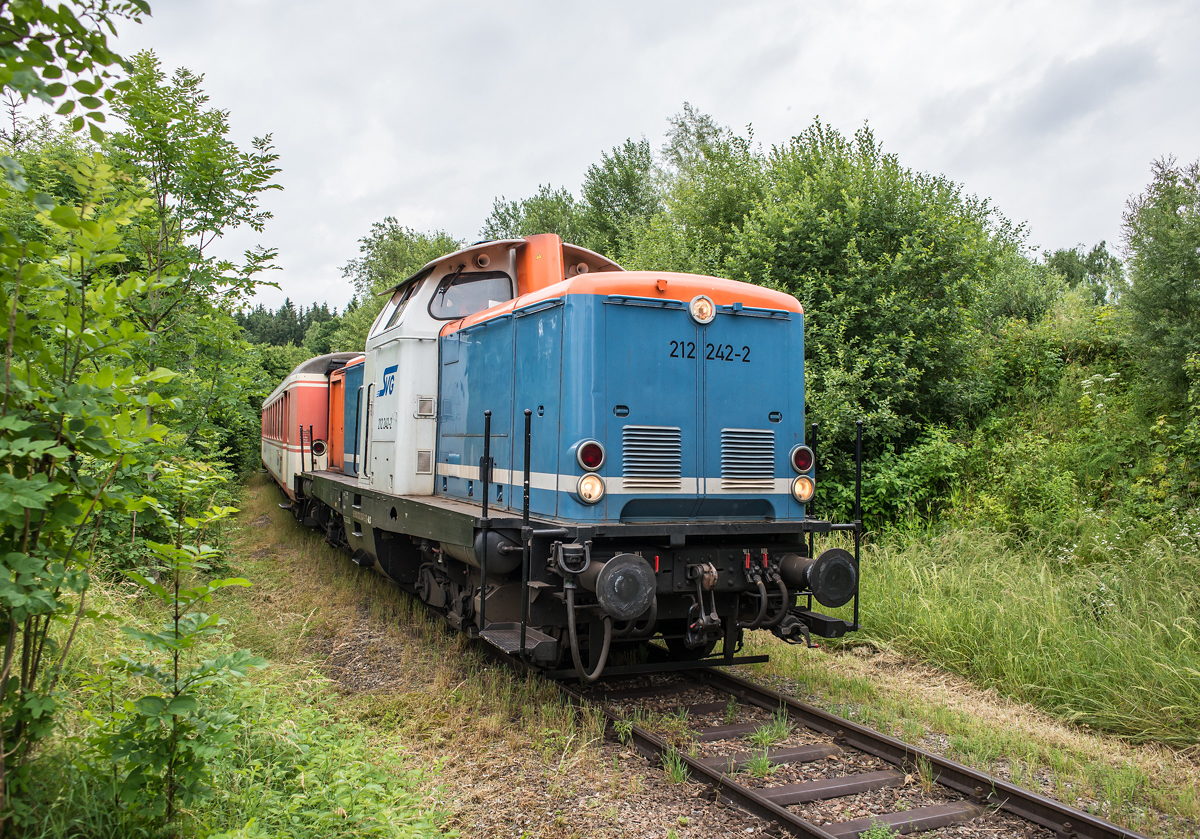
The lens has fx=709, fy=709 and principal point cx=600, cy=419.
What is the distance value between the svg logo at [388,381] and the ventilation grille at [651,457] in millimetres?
3056

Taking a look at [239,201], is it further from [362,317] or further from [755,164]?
[362,317]

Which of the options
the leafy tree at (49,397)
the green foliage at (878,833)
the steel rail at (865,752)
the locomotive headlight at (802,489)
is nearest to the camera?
the leafy tree at (49,397)

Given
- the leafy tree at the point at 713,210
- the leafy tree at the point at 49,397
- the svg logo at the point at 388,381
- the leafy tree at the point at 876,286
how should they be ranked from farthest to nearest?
the leafy tree at the point at 713,210 → the leafy tree at the point at 876,286 → the svg logo at the point at 388,381 → the leafy tree at the point at 49,397

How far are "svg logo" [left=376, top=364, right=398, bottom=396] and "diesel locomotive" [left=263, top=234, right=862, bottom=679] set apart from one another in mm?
1058

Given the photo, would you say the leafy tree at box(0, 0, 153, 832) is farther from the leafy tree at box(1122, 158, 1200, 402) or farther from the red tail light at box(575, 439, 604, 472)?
the leafy tree at box(1122, 158, 1200, 402)

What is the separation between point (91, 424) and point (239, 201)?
5.86 meters

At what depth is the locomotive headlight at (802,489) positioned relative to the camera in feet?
17.0

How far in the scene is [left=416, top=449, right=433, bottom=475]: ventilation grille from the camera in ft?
21.9

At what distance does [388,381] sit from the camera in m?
7.03

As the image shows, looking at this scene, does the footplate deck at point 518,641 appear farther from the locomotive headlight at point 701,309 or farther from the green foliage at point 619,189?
the green foliage at point 619,189

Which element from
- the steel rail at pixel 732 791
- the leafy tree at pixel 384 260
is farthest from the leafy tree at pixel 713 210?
the leafy tree at pixel 384 260

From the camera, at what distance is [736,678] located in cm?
539

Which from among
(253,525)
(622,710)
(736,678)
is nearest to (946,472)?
(736,678)

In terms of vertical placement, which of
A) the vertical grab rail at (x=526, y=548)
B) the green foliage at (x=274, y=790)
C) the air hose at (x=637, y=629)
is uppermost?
the vertical grab rail at (x=526, y=548)
